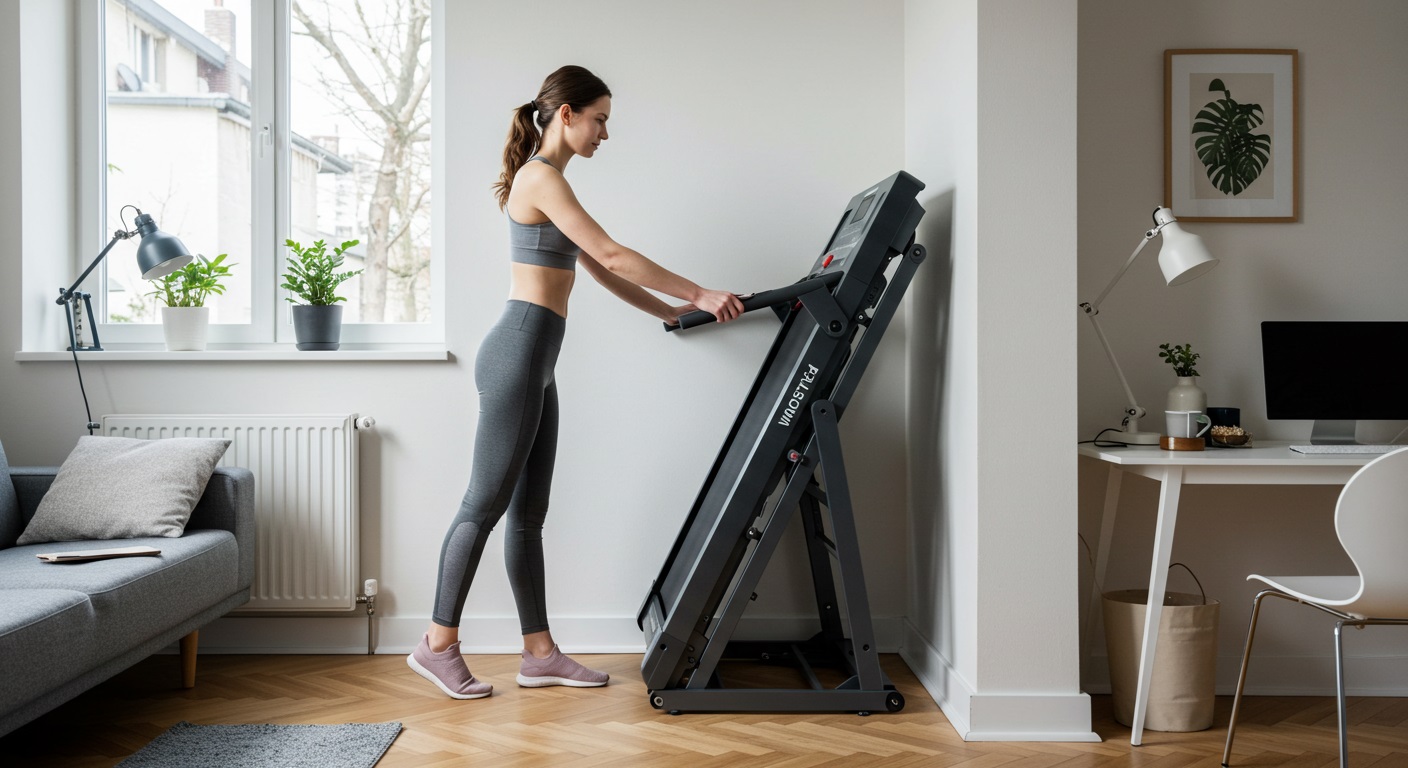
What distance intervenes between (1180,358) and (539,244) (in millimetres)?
1727

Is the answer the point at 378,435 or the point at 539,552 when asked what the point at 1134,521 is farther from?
the point at 378,435

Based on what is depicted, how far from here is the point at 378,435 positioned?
2.73m

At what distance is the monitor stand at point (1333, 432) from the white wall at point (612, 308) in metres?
1.09

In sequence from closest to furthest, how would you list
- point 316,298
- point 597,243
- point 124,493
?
1. point 597,243
2. point 124,493
3. point 316,298

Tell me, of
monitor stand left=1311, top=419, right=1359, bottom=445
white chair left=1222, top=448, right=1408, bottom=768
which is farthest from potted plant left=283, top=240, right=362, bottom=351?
monitor stand left=1311, top=419, right=1359, bottom=445

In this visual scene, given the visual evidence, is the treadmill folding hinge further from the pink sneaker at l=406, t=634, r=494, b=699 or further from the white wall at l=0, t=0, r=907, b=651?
the pink sneaker at l=406, t=634, r=494, b=699

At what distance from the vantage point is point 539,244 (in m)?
2.27

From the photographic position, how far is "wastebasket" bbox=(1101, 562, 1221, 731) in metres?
2.13

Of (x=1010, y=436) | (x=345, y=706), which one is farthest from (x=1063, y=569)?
(x=345, y=706)

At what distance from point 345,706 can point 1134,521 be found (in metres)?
2.16

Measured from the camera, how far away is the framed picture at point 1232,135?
2520 millimetres

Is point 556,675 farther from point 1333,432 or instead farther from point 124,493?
point 1333,432

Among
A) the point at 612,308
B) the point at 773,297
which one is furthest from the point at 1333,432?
the point at 612,308

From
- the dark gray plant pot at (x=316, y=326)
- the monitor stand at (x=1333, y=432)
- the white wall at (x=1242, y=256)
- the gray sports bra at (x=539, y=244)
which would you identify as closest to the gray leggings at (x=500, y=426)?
the gray sports bra at (x=539, y=244)
